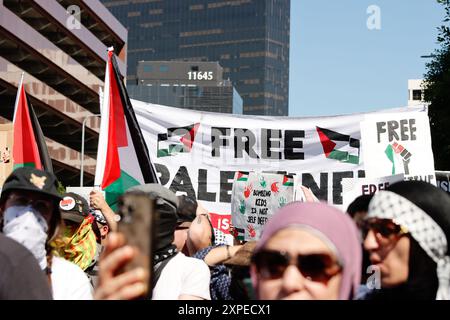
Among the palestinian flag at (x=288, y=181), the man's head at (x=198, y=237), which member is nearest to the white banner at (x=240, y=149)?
the palestinian flag at (x=288, y=181)

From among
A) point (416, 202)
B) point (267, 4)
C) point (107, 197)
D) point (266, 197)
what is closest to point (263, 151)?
point (266, 197)

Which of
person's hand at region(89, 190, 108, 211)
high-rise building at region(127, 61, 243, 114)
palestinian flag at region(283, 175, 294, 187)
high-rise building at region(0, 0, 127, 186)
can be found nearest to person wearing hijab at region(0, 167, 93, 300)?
person's hand at region(89, 190, 108, 211)

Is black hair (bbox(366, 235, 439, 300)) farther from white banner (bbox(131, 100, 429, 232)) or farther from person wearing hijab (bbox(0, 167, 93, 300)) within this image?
white banner (bbox(131, 100, 429, 232))

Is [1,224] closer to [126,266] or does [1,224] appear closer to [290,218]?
[290,218]

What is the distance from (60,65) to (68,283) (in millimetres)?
51298

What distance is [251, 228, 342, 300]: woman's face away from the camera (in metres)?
1.86

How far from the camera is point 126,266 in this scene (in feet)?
4.66

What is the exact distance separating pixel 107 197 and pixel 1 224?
300 centimetres

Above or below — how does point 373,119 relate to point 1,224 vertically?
above

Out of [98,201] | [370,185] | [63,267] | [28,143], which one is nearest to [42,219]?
[63,267]

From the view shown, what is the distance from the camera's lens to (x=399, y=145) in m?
6.84

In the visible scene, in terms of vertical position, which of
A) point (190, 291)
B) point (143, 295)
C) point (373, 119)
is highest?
point (373, 119)

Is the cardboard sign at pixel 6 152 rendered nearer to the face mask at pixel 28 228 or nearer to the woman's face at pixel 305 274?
the face mask at pixel 28 228
